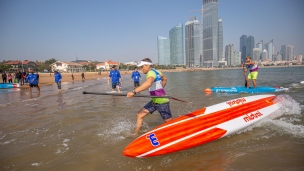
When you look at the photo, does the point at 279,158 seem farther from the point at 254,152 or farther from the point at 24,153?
the point at 24,153

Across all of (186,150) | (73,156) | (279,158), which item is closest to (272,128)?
(279,158)

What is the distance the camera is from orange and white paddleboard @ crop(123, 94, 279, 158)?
3.51 meters

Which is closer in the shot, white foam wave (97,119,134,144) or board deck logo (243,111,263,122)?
white foam wave (97,119,134,144)

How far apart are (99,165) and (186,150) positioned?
2.01m

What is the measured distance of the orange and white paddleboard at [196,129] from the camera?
11.5 feet

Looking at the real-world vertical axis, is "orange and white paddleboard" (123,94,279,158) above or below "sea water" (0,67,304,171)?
above

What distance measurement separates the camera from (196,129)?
3.98 metres

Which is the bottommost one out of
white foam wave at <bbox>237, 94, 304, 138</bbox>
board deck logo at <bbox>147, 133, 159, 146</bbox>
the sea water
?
the sea water

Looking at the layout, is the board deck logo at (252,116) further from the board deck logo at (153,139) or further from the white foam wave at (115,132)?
the white foam wave at (115,132)

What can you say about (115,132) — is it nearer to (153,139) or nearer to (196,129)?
(153,139)

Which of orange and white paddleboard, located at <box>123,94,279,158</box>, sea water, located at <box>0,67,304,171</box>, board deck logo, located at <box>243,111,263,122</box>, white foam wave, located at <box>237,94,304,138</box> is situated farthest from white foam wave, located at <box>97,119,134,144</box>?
board deck logo, located at <box>243,111,263,122</box>

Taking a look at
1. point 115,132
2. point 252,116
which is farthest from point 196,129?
point 115,132

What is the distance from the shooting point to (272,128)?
4969 millimetres

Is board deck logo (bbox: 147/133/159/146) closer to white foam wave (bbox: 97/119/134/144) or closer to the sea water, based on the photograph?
the sea water
